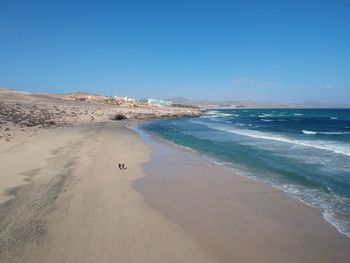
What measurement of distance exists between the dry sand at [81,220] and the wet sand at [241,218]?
59cm

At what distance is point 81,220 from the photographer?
964 cm

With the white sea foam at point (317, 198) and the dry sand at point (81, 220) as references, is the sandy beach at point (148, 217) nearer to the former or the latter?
the dry sand at point (81, 220)

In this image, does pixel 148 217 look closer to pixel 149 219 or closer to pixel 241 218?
pixel 149 219

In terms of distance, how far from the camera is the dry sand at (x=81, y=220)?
7727mm

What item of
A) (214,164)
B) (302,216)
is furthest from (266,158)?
(302,216)

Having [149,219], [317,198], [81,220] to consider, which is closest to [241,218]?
[149,219]

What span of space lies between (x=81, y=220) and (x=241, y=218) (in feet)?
A: 15.0

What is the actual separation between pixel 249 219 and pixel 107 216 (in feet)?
13.5

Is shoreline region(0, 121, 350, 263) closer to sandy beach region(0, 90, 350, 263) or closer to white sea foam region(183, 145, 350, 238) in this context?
sandy beach region(0, 90, 350, 263)

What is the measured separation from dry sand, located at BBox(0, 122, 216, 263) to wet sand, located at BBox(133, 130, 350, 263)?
0.59 meters

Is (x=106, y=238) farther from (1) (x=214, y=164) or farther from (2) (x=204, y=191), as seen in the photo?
(1) (x=214, y=164)

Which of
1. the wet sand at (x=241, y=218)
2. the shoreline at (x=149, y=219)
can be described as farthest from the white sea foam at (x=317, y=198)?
the shoreline at (x=149, y=219)

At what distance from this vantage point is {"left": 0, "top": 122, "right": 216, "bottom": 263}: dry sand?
25.3ft

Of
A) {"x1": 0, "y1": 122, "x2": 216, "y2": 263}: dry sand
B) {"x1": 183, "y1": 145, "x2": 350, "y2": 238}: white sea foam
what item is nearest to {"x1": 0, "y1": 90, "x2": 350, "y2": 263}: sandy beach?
{"x1": 0, "y1": 122, "x2": 216, "y2": 263}: dry sand
